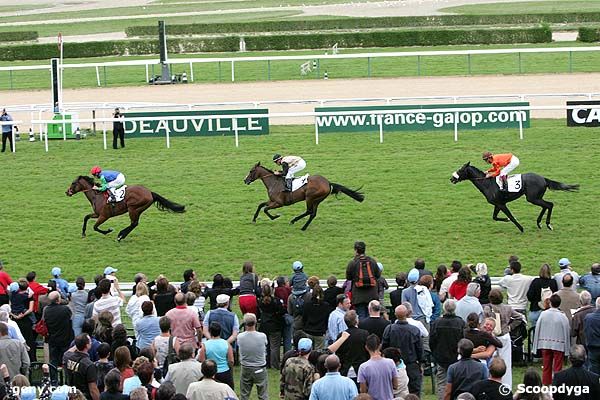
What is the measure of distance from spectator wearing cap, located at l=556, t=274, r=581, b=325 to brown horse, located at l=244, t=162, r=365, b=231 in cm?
539

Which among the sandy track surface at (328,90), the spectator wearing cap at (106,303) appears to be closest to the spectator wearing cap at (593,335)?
the spectator wearing cap at (106,303)

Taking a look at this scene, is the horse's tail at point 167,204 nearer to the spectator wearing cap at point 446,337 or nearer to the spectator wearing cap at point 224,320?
the spectator wearing cap at point 224,320

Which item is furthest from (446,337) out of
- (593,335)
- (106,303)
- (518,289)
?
(106,303)

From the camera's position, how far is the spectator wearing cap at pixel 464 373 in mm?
7609

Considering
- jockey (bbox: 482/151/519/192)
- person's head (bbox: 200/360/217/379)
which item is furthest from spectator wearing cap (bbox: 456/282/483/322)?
jockey (bbox: 482/151/519/192)

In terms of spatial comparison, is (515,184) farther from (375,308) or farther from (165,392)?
(165,392)

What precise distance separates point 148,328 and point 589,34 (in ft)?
96.0

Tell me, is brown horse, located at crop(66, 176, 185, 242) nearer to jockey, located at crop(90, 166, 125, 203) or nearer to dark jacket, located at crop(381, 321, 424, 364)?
jockey, located at crop(90, 166, 125, 203)

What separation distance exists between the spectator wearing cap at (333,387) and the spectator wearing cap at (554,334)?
231 cm

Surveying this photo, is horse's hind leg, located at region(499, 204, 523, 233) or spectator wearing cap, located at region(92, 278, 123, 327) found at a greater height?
spectator wearing cap, located at region(92, 278, 123, 327)

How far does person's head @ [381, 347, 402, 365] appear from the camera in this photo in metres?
7.91

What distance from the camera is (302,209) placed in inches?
650

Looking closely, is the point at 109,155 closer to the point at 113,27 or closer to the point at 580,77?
the point at 580,77

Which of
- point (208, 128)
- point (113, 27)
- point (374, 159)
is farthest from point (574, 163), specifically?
point (113, 27)
